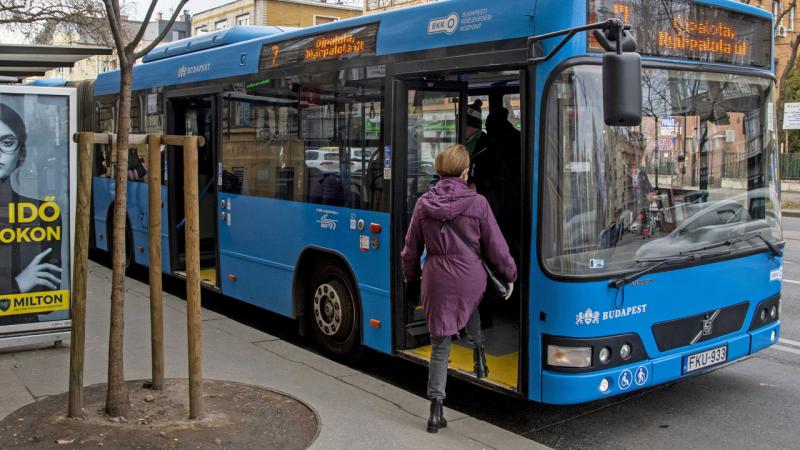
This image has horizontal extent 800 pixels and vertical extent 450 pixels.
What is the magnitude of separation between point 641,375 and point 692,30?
2.24m

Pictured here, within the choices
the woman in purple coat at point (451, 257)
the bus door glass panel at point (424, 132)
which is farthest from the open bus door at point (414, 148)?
the woman in purple coat at point (451, 257)

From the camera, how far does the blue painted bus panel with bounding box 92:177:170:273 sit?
31.3 ft

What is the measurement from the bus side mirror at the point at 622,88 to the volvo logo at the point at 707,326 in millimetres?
1790

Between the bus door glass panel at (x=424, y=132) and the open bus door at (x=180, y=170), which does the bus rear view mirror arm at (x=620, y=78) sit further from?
the open bus door at (x=180, y=170)

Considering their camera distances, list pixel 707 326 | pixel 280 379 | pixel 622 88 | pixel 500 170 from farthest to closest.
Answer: pixel 500 170, pixel 280 379, pixel 707 326, pixel 622 88

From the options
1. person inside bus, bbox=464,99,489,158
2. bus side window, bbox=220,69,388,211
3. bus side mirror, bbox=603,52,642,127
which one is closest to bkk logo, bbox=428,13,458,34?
bus side window, bbox=220,69,388,211

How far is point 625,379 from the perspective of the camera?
194 inches

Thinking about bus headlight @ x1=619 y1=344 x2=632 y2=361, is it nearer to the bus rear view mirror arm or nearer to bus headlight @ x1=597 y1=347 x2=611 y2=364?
bus headlight @ x1=597 y1=347 x2=611 y2=364

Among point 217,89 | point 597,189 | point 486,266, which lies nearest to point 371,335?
point 486,266

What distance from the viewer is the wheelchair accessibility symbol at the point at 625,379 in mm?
4914

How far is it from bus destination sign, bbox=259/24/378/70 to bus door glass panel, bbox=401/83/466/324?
611 mm

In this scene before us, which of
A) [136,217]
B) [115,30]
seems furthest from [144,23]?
[136,217]

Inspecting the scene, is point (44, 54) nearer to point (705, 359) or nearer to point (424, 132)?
point (424, 132)

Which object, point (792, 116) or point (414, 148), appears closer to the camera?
point (414, 148)
